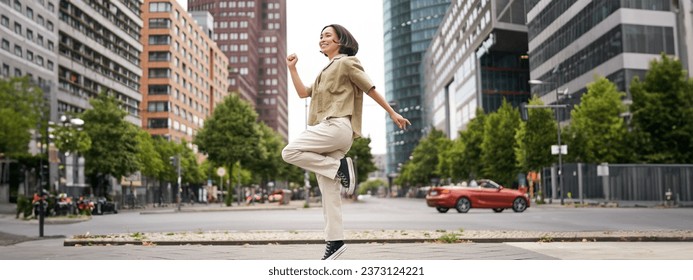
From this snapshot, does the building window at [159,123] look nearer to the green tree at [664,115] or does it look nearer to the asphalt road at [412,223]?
the green tree at [664,115]

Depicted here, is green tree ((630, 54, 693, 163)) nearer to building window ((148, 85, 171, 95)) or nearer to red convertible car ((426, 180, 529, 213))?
red convertible car ((426, 180, 529, 213))

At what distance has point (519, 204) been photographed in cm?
2472

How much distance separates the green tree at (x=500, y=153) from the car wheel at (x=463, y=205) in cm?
1799

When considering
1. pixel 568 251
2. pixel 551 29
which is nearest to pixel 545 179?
pixel 551 29

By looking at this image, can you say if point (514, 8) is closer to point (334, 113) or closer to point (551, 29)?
point (551, 29)

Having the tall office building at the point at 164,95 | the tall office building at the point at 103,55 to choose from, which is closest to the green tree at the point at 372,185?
the tall office building at the point at 164,95

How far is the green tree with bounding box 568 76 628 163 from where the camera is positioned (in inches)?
1383

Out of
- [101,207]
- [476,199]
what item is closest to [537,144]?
[476,199]

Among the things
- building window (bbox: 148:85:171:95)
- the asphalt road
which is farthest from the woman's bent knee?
building window (bbox: 148:85:171:95)

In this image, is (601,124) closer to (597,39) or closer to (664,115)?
(664,115)

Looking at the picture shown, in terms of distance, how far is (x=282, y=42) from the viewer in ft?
23.5

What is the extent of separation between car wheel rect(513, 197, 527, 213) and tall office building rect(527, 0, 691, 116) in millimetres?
3622

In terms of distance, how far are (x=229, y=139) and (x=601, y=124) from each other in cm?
2251

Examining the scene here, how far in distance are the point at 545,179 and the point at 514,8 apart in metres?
33.9
